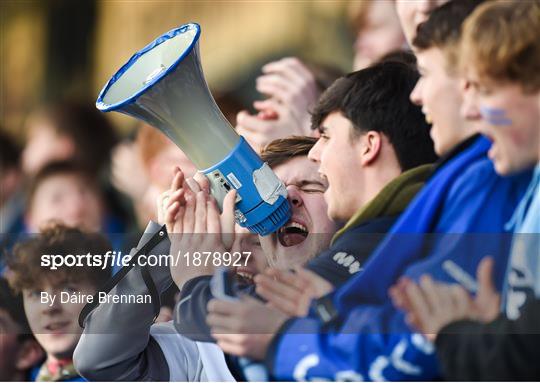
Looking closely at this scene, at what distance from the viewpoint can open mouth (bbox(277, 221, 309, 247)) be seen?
4.65 metres

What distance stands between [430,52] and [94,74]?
4.30 feet

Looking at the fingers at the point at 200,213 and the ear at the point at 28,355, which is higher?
the fingers at the point at 200,213

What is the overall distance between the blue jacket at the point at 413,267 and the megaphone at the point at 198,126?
1.37ft

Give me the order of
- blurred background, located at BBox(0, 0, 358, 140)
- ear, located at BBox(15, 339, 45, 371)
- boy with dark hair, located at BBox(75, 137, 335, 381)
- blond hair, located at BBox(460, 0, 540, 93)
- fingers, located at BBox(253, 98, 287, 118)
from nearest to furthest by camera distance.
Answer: blond hair, located at BBox(460, 0, 540, 93) → boy with dark hair, located at BBox(75, 137, 335, 381) → blurred background, located at BBox(0, 0, 358, 140) → fingers, located at BBox(253, 98, 287, 118) → ear, located at BBox(15, 339, 45, 371)

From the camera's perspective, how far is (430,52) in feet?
14.5

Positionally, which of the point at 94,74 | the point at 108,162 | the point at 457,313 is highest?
the point at 94,74

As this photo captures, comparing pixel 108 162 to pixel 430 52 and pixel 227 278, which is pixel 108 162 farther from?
pixel 430 52

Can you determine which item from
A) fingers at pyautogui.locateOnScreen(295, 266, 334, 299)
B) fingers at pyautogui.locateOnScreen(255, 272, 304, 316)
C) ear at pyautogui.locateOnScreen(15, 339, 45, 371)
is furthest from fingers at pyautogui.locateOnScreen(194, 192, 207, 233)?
ear at pyautogui.locateOnScreen(15, 339, 45, 371)

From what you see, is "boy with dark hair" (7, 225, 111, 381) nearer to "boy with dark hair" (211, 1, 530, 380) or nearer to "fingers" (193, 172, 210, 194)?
"fingers" (193, 172, 210, 194)

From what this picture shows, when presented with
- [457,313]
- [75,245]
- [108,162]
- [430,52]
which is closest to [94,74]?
[108,162]

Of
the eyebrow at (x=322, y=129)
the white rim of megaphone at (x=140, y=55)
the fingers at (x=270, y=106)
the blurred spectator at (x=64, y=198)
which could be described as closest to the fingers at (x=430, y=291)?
the eyebrow at (x=322, y=129)

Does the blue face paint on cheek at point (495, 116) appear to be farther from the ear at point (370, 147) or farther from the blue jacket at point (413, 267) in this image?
the ear at point (370, 147)

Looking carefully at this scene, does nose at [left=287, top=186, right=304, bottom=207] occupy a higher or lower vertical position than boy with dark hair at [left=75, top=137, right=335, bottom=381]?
higher

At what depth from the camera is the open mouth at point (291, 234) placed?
465cm
